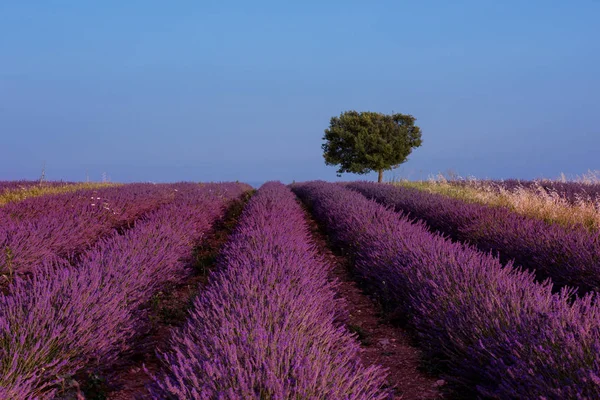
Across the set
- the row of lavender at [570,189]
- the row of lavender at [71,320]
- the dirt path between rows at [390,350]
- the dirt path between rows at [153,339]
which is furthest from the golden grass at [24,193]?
the row of lavender at [570,189]

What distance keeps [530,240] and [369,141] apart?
26209mm

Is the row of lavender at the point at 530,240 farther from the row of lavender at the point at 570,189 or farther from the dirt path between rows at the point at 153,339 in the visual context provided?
the row of lavender at the point at 570,189

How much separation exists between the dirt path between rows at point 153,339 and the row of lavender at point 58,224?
1.34 meters

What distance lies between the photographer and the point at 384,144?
3216 centimetres

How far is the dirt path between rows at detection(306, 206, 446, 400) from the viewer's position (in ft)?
12.0

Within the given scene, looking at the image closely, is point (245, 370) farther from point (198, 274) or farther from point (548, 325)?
point (198, 274)

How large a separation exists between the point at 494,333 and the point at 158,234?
4.67m

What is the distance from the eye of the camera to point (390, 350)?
175 inches

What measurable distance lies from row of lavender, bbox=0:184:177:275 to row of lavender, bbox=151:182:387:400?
8.62 feet

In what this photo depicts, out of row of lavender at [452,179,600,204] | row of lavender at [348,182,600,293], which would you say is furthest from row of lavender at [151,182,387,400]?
row of lavender at [452,179,600,204]

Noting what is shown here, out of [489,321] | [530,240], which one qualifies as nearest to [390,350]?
[489,321]

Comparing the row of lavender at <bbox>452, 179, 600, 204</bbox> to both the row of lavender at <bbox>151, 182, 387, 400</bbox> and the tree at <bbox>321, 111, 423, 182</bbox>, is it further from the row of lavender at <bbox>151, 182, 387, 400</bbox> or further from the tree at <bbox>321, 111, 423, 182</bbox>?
the tree at <bbox>321, 111, 423, 182</bbox>

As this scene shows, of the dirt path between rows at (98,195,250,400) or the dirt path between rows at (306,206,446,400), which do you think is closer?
the dirt path between rows at (98,195,250,400)

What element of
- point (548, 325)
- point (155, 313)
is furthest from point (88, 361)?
point (548, 325)
